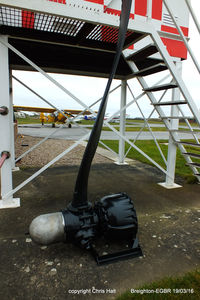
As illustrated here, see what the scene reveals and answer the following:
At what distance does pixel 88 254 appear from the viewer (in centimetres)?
222

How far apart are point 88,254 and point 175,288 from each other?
93 cm

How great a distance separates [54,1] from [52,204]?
3006 mm

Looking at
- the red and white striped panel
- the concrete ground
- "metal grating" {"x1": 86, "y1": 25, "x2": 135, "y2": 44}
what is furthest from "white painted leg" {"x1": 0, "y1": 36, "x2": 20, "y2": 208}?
"metal grating" {"x1": 86, "y1": 25, "x2": 135, "y2": 44}

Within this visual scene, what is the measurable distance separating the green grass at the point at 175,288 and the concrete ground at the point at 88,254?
86 millimetres

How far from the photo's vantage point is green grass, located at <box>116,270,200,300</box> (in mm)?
1636

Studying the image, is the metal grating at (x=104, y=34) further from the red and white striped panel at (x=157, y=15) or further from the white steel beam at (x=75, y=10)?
the white steel beam at (x=75, y=10)

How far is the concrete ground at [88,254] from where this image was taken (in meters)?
1.75

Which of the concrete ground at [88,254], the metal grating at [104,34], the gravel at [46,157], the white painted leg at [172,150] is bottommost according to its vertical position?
the gravel at [46,157]

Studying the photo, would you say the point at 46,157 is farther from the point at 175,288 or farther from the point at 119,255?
the point at 175,288

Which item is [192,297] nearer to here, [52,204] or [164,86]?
[52,204]

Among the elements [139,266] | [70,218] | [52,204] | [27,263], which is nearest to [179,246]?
[139,266]

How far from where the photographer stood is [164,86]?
324cm

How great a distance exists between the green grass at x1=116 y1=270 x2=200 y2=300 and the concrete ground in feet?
0.28

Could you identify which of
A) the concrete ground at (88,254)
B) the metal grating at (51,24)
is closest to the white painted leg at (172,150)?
the concrete ground at (88,254)
